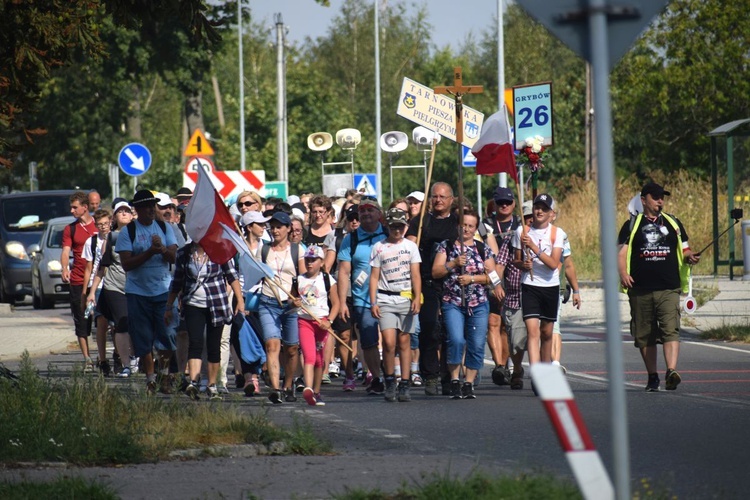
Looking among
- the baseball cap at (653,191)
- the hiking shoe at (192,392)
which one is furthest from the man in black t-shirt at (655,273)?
the hiking shoe at (192,392)

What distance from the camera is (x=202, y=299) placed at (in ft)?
43.1

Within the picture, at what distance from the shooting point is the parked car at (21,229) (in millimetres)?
30656

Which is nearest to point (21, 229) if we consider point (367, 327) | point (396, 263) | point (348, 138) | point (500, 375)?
point (348, 138)

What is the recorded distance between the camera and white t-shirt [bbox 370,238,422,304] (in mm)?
13055

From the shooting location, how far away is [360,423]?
11.4 m

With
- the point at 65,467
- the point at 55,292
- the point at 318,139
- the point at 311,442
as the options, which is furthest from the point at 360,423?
the point at 55,292

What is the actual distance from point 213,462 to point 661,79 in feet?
123

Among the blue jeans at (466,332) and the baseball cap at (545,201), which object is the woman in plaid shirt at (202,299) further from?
the baseball cap at (545,201)

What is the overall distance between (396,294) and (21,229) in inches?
754

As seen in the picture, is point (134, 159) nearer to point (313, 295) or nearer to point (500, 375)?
point (500, 375)

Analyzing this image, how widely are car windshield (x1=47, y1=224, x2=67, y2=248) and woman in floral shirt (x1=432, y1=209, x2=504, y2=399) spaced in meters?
15.9

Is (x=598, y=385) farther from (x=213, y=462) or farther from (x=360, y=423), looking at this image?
(x=213, y=462)

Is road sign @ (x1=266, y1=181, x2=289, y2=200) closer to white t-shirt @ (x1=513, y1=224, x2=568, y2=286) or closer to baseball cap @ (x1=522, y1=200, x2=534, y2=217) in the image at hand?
baseball cap @ (x1=522, y1=200, x2=534, y2=217)

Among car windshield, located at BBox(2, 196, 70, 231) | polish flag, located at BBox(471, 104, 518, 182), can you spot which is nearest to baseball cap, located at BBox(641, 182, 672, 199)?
polish flag, located at BBox(471, 104, 518, 182)
